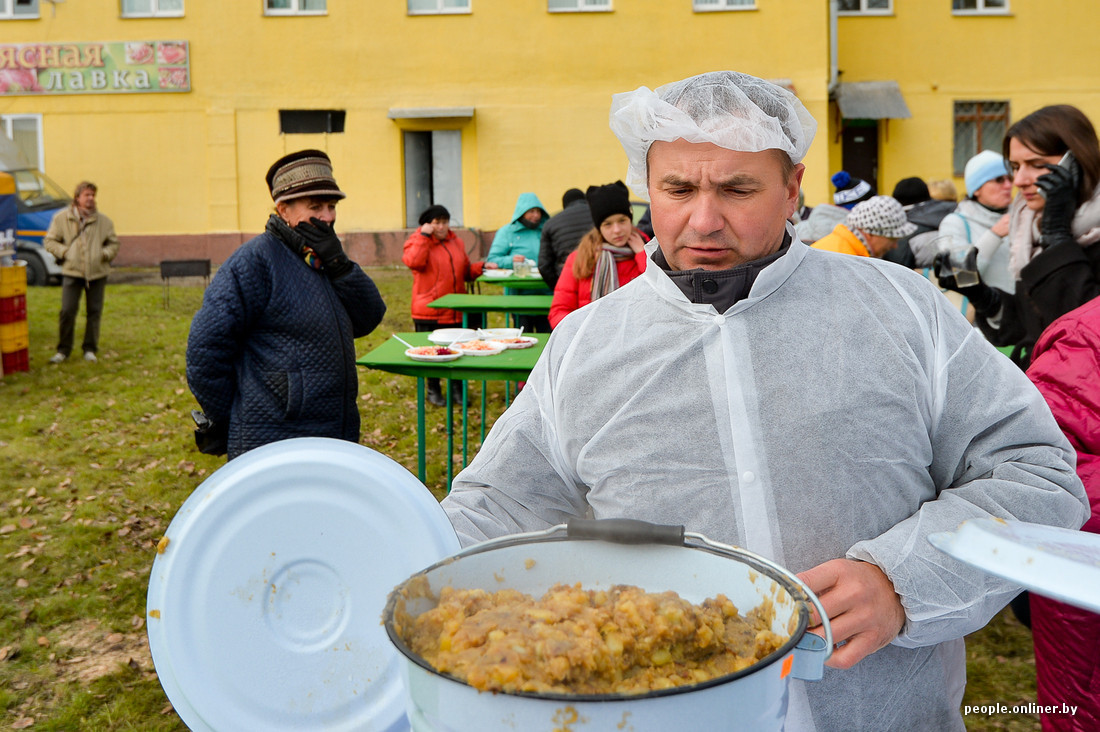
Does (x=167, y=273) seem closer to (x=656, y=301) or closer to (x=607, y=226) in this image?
(x=607, y=226)

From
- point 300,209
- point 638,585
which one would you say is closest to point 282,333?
point 300,209

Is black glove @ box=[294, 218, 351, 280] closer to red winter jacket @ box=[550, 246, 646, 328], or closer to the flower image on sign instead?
red winter jacket @ box=[550, 246, 646, 328]

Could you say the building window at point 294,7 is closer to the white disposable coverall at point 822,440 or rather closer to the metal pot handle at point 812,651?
the white disposable coverall at point 822,440

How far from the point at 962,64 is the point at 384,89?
41.5 feet

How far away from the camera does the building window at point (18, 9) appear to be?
19.4m

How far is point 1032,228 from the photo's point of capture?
12.1ft

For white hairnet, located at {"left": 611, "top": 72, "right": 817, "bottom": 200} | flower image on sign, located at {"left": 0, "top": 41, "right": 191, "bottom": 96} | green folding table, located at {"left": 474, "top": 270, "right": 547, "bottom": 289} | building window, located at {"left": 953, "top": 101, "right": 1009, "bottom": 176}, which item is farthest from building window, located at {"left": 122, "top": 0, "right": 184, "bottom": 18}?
white hairnet, located at {"left": 611, "top": 72, "right": 817, "bottom": 200}

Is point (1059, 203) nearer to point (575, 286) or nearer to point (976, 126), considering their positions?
point (575, 286)

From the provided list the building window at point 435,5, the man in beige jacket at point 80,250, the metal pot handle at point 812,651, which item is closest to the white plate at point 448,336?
the metal pot handle at point 812,651

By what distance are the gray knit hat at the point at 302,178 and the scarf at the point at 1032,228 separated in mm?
2965

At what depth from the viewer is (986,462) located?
61.4 inches

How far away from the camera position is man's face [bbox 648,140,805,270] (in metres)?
1.63

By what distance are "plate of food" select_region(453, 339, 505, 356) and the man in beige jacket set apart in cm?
667

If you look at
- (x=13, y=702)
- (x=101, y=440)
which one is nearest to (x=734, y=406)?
(x=13, y=702)
